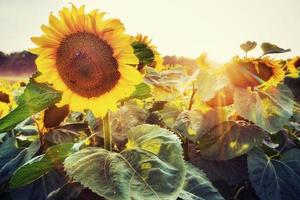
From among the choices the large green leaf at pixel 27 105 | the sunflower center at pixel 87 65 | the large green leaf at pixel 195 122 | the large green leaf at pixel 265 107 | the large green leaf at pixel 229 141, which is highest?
the sunflower center at pixel 87 65

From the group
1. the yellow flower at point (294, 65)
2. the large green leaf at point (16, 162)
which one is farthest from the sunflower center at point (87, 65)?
the yellow flower at point (294, 65)

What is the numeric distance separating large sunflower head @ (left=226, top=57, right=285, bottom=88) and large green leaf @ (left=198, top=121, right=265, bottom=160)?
0.61 ft

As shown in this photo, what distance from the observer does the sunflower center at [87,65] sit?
5.23ft

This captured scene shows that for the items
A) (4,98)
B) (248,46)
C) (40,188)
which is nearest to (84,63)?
(40,188)

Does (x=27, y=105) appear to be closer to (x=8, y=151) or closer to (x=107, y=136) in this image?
(x=107, y=136)

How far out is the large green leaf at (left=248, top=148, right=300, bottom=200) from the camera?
5.60ft

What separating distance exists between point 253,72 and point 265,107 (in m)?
0.18

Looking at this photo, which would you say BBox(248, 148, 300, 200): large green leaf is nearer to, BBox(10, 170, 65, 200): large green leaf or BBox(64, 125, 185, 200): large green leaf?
BBox(64, 125, 185, 200): large green leaf

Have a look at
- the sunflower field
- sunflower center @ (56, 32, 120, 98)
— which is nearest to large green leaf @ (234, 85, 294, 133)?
the sunflower field

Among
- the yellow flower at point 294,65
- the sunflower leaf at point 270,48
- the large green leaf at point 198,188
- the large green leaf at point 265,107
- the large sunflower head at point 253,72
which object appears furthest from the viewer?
the yellow flower at point 294,65

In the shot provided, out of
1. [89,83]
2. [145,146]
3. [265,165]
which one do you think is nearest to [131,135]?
[145,146]

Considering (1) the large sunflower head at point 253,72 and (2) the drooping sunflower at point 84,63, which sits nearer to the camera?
(2) the drooping sunflower at point 84,63

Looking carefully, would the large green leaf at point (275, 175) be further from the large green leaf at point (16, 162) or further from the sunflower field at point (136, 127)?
the large green leaf at point (16, 162)

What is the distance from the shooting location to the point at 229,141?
5.87 ft
